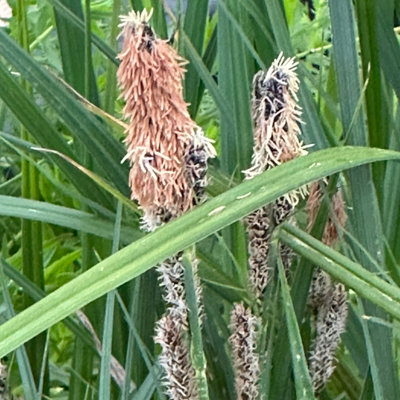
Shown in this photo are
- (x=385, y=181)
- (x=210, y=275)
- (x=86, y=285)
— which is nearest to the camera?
(x=86, y=285)

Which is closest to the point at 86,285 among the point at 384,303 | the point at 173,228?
the point at 173,228

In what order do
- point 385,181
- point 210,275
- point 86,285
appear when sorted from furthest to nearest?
point 385,181 → point 210,275 → point 86,285

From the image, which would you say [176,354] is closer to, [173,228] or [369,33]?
[173,228]

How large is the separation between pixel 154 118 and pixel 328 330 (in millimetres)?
199

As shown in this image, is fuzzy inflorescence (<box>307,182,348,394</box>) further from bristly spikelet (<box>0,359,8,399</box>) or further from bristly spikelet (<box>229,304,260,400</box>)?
bristly spikelet (<box>0,359,8,399</box>)

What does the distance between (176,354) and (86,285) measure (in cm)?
11

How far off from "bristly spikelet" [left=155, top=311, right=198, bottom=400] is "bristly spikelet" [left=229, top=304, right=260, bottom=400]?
3 cm

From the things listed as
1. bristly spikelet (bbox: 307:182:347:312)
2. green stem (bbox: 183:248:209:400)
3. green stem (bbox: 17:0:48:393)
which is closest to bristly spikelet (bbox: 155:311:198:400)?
green stem (bbox: 183:248:209:400)

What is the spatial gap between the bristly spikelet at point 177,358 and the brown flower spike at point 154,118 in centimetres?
8

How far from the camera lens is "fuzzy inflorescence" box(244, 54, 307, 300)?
0.42 meters

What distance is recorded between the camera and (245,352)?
1.50 feet

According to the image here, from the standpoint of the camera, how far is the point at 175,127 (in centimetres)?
39

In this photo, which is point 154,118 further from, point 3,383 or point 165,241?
point 3,383

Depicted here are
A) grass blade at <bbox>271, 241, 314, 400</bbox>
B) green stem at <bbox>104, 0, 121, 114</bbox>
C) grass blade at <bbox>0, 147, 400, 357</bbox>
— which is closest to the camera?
grass blade at <bbox>0, 147, 400, 357</bbox>
